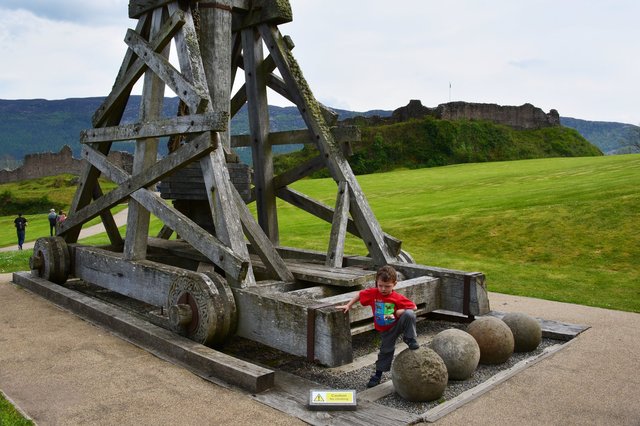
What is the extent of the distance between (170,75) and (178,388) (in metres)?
3.76

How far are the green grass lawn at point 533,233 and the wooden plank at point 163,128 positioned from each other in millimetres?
6345

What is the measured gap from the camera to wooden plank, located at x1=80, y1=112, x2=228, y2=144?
20.6 ft

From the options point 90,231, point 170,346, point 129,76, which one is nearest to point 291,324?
point 170,346

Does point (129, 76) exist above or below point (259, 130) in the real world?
above

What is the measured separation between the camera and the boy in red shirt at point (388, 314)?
5023 millimetres

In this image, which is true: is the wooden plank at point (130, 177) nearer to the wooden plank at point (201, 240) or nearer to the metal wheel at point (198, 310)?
the wooden plank at point (201, 240)

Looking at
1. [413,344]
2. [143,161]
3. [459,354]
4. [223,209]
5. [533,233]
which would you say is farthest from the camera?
[533,233]

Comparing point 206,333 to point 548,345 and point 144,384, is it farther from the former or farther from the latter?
point 548,345

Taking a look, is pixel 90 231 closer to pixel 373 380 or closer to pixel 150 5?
pixel 150 5

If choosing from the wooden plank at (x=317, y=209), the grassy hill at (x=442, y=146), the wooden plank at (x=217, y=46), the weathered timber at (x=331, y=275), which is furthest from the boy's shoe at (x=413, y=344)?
the grassy hill at (x=442, y=146)

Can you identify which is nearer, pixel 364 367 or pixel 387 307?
pixel 387 307

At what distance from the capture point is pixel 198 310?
5.74 metres

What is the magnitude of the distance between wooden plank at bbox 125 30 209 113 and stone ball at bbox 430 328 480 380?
3.52 meters

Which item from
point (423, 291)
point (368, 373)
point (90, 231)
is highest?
point (423, 291)
